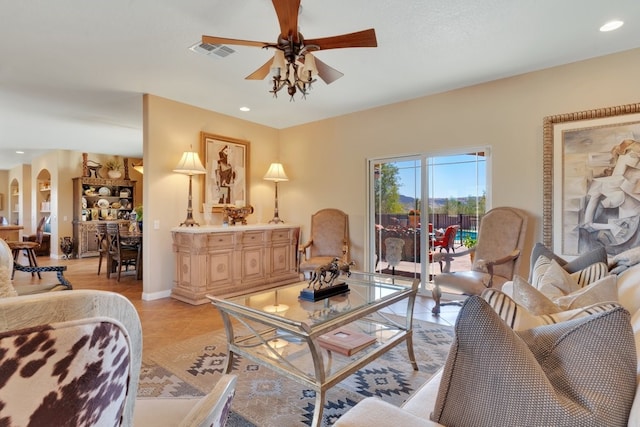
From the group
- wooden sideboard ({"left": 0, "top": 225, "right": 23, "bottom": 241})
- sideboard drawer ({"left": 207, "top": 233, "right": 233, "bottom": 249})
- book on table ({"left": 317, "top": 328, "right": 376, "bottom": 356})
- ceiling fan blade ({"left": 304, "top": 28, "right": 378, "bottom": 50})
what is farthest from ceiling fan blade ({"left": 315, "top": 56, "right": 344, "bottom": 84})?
wooden sideboard ({"left": 0, "top": 225, "right": 23, "bottom": 241})

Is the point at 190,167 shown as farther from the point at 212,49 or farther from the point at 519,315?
the point at 519,315

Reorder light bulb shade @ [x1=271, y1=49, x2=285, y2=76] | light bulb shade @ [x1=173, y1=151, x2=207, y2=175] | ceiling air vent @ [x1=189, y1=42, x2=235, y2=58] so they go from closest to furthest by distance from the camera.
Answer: light bulb shade @ [x1=271, y1=49, x2=285, y2=76] → ceiling air vent @ [x1=189, y1=42, x2=235, y2=58] → light bulb shade @ [x1=173, y1=151, x2=207, y2=175]

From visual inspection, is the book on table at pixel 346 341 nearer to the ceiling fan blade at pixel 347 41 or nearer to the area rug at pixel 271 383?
the area rug at pixel 271 383

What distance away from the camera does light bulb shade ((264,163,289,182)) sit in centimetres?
529

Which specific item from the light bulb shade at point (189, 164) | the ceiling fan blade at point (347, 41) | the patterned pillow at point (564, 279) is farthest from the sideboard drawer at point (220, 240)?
the patterned pillow at point (564, 279)

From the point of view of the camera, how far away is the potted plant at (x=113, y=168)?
8.34 meters

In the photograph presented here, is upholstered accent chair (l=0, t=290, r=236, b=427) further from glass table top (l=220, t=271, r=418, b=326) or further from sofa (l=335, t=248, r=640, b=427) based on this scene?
glass table top (l=220, t=271, r=418, b=326)

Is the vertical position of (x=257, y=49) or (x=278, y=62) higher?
(x=257, y=49)

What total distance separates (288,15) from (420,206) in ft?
10.2

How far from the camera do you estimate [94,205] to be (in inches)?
329

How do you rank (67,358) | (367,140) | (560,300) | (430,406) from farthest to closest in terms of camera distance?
(367,140) < (560,300) < (430,406) < (67,358)

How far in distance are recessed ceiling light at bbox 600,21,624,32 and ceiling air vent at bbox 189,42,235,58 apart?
3175 mm

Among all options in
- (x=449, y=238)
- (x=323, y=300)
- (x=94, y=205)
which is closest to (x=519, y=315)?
(x=323, y=300)

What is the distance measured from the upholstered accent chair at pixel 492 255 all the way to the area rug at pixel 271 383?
0.68 metres
